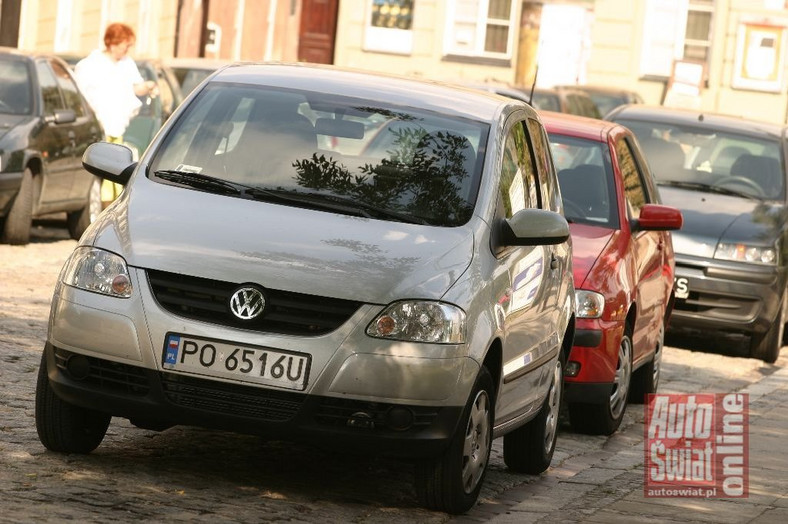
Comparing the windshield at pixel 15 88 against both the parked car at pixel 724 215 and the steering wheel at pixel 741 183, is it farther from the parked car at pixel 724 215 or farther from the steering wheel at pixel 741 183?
the steering wheel at pixel 741 183

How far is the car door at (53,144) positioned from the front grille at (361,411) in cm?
969

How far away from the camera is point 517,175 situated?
26.6 ft

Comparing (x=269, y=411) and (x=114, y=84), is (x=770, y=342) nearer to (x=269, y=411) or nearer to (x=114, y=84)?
(x=114, y=84)

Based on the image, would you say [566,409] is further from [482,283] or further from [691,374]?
[482,283]

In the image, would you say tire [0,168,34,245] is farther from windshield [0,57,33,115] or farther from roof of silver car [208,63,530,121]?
roof of silver car [208,63,530,121]

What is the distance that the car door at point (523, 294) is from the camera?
7.45 m

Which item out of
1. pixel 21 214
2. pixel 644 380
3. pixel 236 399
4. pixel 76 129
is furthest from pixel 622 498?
pixel 76 129

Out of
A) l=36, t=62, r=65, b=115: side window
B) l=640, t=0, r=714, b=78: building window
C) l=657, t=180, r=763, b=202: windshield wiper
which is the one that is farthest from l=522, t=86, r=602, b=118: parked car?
l=640, t=0, r=714, b=78: building window

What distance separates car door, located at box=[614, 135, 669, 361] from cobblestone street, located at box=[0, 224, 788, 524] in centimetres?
83

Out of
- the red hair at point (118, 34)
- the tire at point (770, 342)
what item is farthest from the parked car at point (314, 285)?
the red hair at point (118, 34)

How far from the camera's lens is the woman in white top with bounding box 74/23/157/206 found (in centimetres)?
1706

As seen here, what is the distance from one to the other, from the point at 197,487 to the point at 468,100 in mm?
2257

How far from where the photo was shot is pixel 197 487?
7031 millimetres

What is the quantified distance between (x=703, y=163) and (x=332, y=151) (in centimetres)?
825
